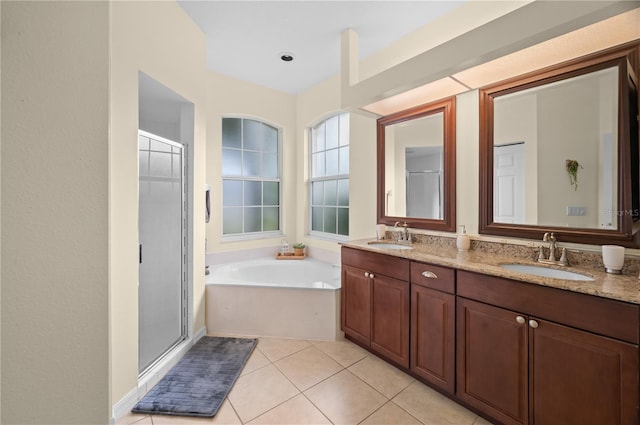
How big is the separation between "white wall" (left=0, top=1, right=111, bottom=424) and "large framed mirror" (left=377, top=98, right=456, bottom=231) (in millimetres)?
2317

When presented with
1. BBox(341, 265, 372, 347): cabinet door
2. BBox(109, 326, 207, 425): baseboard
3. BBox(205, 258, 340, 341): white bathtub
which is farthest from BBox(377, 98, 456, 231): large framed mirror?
BBox(109, 326, 207, 425): baseboard

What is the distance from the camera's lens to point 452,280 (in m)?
1.69

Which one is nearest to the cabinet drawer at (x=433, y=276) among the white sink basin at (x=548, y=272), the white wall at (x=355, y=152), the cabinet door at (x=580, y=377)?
the white sink basin at (x=548, y=272)

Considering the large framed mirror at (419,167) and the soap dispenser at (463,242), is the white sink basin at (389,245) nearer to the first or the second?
the large framed mirror at (419,167)

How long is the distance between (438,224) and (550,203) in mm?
775

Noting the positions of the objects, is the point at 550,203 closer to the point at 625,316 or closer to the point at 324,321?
the point at 625,316

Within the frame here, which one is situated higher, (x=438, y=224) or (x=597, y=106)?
(x=597, y=106)

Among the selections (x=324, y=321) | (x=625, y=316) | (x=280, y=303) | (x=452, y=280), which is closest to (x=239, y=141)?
(x=280, y=303)

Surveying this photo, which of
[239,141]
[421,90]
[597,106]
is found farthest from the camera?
[239,141]

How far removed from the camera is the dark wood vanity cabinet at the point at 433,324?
1.70 m

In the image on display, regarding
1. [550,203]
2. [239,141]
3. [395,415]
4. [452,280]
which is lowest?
[395,415]

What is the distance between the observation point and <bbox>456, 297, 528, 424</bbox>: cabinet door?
54.9 inches

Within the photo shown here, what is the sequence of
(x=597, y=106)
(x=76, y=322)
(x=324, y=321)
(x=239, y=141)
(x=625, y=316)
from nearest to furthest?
(x=76, y=322), (x=625, y=316), (x=597, y=106), (x=324, y=321), (x=239, y=141)

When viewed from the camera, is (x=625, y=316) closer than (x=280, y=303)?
Yes
